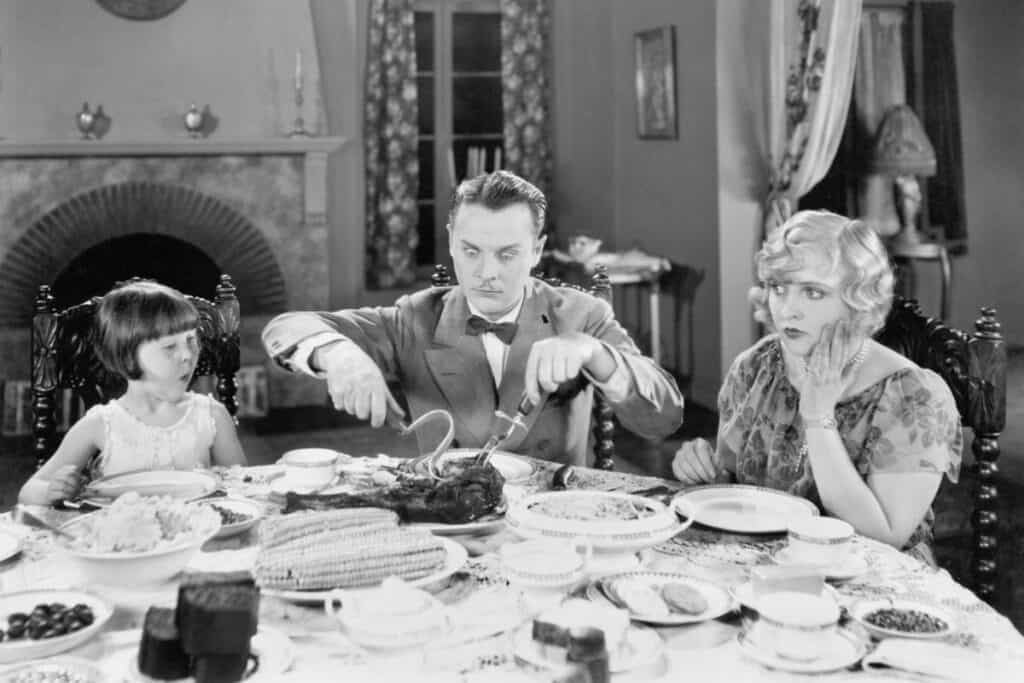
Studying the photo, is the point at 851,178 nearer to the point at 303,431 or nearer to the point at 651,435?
the point at 303,431

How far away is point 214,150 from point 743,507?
4874 mm

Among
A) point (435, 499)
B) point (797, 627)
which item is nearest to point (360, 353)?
point (435, 499)

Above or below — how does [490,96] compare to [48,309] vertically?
above

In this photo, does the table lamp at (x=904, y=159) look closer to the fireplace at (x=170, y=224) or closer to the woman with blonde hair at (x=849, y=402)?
the fireplace at (x=170, y=224)

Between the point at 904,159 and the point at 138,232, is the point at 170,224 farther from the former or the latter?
the point at 904,159

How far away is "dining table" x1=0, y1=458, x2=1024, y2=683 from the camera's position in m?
1.29

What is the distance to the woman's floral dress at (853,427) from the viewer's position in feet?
6.41

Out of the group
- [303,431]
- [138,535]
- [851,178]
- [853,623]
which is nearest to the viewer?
[853,623]

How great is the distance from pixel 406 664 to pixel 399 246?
18.6 feet

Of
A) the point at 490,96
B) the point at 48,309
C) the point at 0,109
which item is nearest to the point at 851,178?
the point at 490,96

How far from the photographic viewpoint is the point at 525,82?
7.00 m

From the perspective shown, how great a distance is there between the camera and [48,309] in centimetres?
257

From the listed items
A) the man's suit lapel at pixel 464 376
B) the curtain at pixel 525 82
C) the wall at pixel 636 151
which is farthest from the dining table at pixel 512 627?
the curtain at pixel 525 82

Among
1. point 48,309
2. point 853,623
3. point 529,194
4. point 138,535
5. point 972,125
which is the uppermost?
point 972,125
